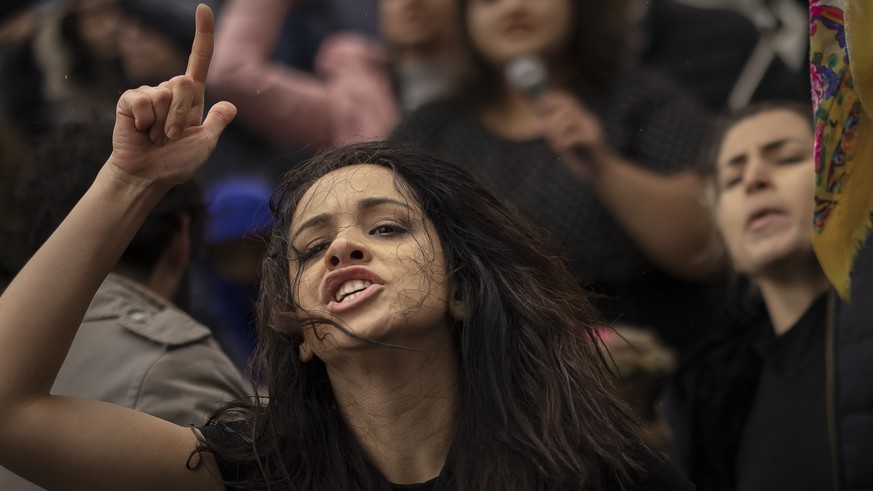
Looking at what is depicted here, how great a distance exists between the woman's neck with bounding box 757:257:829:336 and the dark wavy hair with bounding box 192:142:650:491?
780 mm

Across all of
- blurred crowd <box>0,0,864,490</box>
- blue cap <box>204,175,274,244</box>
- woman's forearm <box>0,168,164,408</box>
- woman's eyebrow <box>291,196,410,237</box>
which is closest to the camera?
woman's forearm <box>0,168,164,408</box>

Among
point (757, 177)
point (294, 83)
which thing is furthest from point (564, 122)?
point (294, 83)

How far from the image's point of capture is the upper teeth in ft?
7.05

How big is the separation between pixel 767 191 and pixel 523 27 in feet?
3.09

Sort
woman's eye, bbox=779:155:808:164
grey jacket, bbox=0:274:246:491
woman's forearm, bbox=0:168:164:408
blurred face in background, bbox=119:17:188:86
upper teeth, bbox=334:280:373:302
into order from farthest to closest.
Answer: blurred face in background, bbox=119:17:188:86 < woman's eye, bbox=779:155:808:164 < grey jacket, bbox=0:274:246:491 < upper teeth, bbox=334:280:373:302 < woman's forearm, bbox=0:168:164:408

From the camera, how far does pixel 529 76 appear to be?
359 centimetres

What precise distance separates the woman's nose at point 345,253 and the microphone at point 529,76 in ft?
4.96

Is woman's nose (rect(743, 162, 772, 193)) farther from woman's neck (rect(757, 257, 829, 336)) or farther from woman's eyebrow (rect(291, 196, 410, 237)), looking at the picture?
woman's eyebrow (rect(291, 196, 410, 237))

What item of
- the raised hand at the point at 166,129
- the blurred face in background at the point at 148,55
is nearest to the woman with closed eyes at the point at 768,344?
the raised hand at the point at 166,129

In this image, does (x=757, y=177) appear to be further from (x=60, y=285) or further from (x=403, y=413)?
(x=60, y=285)

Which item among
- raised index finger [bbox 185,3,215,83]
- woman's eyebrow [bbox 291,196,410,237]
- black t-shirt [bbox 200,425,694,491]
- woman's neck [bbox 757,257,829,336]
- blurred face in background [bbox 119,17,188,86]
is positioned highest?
raised index finger [bbox 185,3,215,83]

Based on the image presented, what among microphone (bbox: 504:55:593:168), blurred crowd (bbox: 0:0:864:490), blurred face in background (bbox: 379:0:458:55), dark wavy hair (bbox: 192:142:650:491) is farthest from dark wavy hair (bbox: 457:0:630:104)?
dark wavy hair (bbox: 192:142:650:491)

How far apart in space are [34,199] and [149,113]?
2.97 ft

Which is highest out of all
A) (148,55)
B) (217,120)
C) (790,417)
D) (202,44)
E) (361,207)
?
(202,44)
